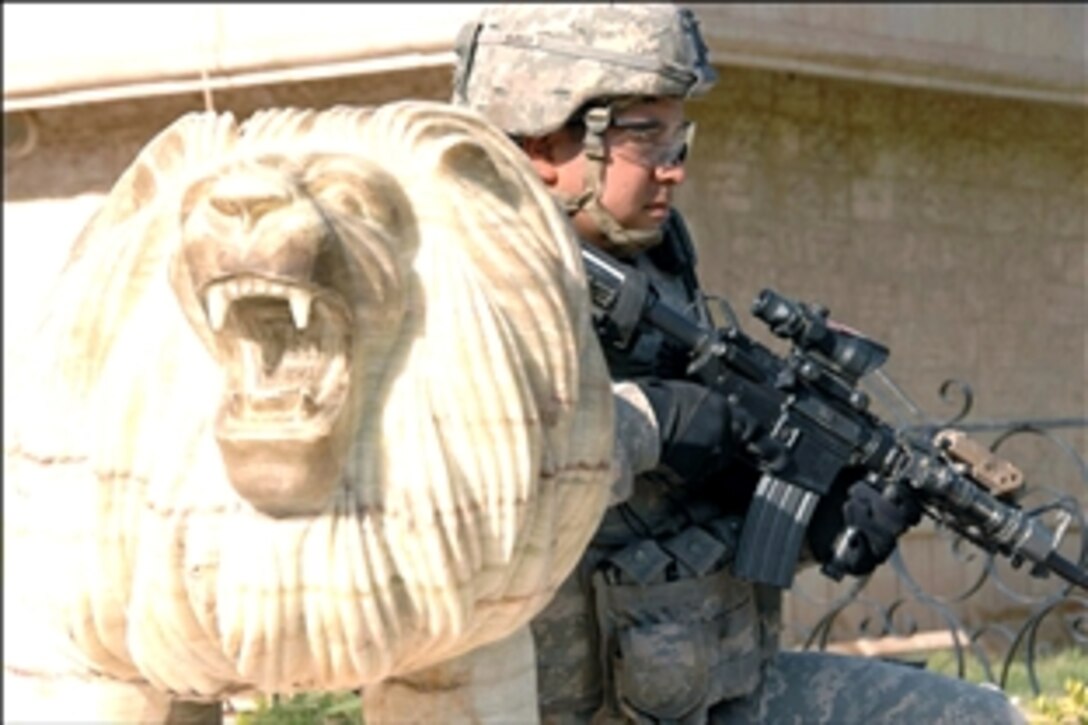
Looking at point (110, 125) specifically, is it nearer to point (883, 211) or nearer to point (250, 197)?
point (883, 211)

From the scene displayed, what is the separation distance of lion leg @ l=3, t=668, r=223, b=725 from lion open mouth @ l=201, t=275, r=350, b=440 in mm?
381

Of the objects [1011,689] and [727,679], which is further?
[1011,689]

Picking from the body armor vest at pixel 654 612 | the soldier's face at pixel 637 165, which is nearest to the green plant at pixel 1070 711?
the body armor vest at pixel 654 612

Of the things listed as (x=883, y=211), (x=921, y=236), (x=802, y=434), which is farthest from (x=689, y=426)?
(x=921, y=236)

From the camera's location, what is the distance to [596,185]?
9.11 ft

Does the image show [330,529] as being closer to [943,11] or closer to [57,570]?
[57,570]

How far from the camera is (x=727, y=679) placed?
286 centimetres

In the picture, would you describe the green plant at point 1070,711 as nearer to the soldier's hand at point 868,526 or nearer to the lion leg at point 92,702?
the soldier's hand at point 868,526

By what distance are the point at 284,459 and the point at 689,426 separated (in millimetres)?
888

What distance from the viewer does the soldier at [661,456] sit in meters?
2.72

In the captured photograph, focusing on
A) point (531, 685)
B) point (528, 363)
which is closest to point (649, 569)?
point (531, 685)

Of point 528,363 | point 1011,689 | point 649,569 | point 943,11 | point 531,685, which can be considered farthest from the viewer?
point 943,11

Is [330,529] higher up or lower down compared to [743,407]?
lower down

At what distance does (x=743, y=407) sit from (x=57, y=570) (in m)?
1.14
